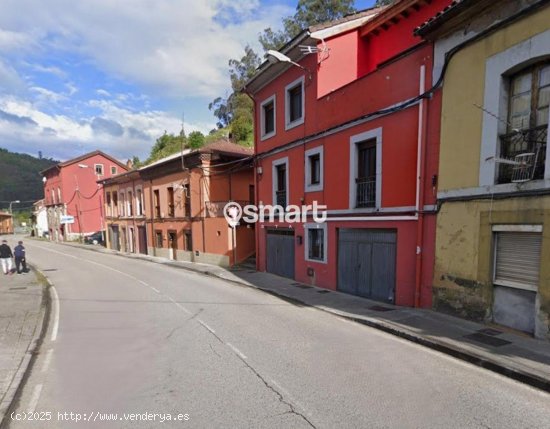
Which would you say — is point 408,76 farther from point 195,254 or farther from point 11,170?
point 11,170

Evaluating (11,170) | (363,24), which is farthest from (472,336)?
(11,170)

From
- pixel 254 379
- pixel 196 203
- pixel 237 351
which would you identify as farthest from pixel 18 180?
pixel 254 379

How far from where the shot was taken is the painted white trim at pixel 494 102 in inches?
259

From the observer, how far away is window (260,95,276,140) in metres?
14.9

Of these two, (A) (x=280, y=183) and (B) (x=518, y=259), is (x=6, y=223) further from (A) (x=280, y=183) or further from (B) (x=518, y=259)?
(B) (x=518, y=259)

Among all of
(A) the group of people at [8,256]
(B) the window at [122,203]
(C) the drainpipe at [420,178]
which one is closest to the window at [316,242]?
(C) the drainpipe at [420,178]

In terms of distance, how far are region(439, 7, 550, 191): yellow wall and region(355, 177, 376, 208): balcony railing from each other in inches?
93.6

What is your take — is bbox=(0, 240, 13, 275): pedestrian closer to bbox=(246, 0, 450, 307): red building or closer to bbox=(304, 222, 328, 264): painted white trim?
bbox=(246, 0, 450, 307): red building

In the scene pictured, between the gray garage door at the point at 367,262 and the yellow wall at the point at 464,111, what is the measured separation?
2.44m

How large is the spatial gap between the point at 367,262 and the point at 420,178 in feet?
9.94

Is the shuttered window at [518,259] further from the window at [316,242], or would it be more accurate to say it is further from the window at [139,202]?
the window at [139,202]

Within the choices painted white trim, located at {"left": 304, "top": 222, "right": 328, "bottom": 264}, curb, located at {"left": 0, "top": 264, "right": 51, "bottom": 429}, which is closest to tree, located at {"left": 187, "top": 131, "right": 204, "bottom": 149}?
painted white trim, located at {"left": 304, "top": 222, "right": 328, "bottom": 264}

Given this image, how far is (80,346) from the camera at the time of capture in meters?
6.66

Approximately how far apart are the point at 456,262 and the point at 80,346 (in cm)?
796
